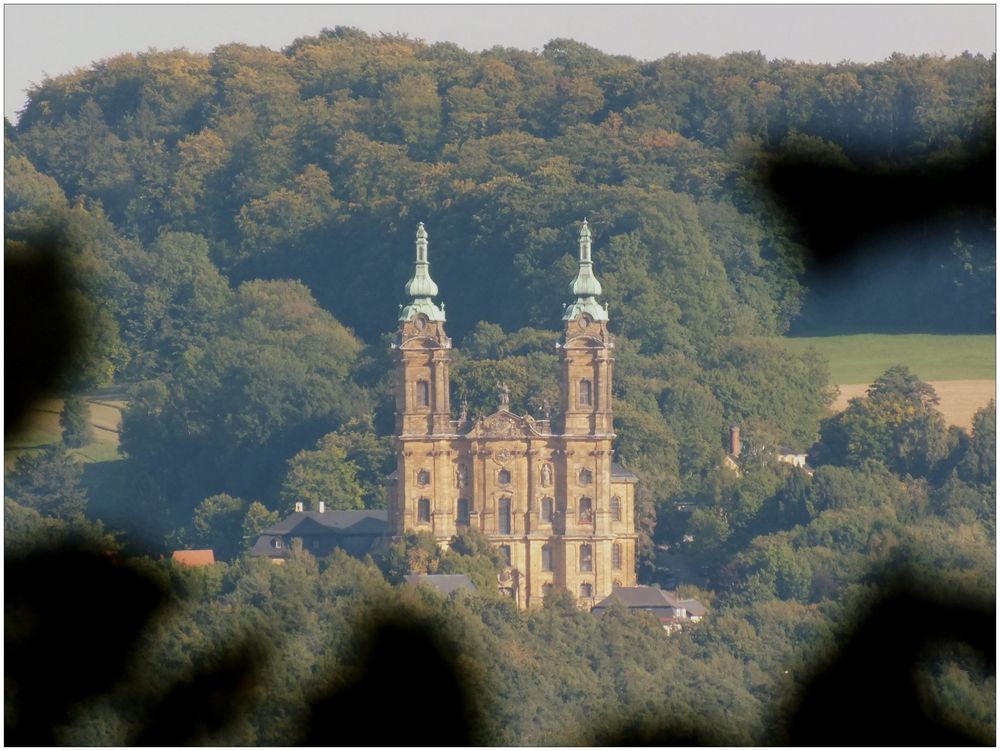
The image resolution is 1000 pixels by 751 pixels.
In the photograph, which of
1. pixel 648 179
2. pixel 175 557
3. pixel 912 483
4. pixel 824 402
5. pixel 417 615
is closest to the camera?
pixel 417 615

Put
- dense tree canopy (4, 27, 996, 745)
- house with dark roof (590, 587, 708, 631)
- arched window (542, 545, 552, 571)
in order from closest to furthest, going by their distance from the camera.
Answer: dense tree canopy (4, 27, 996, 745) → house with dark roof (590, 587, 708, 631) → arched window (542, 545, 552, 571)

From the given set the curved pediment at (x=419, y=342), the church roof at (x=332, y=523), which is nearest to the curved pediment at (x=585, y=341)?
the curved pediment at (x=419, y=342)

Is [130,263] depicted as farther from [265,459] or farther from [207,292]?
[265,459]

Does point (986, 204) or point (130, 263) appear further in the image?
point (130, 263)

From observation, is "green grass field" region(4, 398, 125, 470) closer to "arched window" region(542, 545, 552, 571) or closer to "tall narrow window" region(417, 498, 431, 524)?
"tall narrow window" region(417, 498, 431, 524)

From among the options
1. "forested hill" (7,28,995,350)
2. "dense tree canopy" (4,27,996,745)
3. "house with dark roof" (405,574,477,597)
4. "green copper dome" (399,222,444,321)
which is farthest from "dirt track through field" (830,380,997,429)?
"house with dark roof" (405,574,477,597)

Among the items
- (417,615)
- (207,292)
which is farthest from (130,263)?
(417,615)
